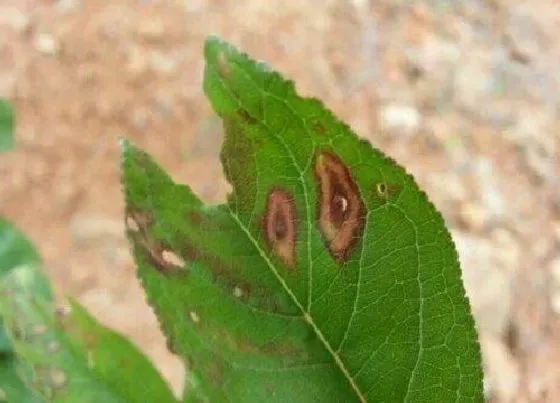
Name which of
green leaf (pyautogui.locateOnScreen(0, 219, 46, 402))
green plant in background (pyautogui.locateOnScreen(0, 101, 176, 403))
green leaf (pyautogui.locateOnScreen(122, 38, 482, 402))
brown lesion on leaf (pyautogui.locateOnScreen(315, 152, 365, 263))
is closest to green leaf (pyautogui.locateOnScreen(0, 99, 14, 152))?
green leaf (pyautogui.locateOnScreen(0, 219, 46, 402))

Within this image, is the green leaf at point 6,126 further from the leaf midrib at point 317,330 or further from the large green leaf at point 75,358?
the leaf midrib at point 317,330

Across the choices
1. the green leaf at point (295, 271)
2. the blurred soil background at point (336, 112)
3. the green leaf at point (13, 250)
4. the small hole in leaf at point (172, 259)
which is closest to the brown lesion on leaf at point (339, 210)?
the green leaf at point (295, 271)

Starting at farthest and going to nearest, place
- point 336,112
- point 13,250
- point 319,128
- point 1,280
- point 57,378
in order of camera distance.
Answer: point 336,112, point 13,250, point 1,280, point 57,378, point 319,128

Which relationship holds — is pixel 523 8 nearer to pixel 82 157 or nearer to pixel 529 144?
pixel 529 144

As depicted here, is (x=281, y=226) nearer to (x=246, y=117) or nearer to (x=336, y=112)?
(x=246, y=117)

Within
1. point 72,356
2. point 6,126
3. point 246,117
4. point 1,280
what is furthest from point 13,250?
point 246,117

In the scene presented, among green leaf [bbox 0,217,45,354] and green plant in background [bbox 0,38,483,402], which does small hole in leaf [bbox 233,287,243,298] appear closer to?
green plant in background [bbox 0,38,483,402]

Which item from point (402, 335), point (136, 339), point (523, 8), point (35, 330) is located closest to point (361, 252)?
point (402, 335)
